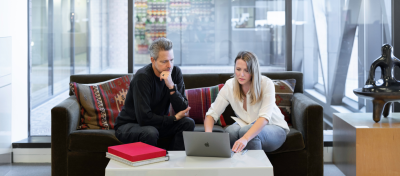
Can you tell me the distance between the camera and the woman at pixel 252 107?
240 centimetres

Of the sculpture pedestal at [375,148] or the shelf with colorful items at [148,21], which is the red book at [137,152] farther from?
the shelf with colorful items at [148,21]

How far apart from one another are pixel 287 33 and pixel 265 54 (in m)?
0.30

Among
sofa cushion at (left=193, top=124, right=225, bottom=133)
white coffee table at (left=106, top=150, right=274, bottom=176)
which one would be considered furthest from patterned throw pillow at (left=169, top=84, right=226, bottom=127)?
white coffee table at (left=106, top=150, right=274, bottom=176)

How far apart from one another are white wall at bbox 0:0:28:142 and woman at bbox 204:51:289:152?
1.94 meters

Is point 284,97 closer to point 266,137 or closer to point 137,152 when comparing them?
point 266,137

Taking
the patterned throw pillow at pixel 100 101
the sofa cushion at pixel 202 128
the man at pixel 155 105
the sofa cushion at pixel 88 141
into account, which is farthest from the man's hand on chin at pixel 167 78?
the patterned throw pillow at pixel 100 101

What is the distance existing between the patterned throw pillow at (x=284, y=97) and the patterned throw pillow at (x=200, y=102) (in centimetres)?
50

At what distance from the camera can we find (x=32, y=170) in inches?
123

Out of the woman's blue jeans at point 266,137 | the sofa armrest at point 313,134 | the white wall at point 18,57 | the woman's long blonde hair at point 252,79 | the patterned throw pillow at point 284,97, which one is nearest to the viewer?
the woman's blue jeans at point 266,137

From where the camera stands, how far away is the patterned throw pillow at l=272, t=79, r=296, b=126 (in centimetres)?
305

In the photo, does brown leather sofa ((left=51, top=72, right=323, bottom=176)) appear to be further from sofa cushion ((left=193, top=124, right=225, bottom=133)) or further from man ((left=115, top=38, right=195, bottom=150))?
sofa cushion ((left=193, top=124, right=225, bottom=133))

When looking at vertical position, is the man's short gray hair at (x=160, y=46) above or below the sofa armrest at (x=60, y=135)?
above

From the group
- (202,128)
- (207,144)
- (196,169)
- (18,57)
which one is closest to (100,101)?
(202,128)

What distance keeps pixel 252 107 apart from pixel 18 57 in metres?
2.25
